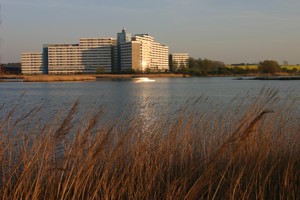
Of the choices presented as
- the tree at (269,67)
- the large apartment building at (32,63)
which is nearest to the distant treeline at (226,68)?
the tree at (269,67)

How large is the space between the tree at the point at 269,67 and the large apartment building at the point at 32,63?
361 ft

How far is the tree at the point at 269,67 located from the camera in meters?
133

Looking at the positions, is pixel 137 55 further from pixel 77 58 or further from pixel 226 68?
pixel 226 68

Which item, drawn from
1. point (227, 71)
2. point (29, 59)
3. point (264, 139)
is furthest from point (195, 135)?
point (29, 59)

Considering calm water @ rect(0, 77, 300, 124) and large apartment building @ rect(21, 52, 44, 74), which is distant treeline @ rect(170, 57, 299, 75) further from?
calm water @ rect(0, 77, 300, 124)

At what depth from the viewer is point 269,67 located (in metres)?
133

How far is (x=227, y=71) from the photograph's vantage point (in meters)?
153

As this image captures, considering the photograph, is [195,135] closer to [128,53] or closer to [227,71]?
[227,71]

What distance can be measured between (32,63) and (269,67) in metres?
118

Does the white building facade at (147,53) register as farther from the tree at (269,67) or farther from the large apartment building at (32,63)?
the tree at (269,67)

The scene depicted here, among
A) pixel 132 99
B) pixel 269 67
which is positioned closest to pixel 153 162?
pixel 132 99

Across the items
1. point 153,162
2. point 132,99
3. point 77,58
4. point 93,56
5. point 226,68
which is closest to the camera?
point 153,162

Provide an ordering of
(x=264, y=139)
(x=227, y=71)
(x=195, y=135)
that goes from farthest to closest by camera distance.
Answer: (x=227, y=71), (x=195, y=135), (x=264, y=139)

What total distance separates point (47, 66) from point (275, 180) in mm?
196252
